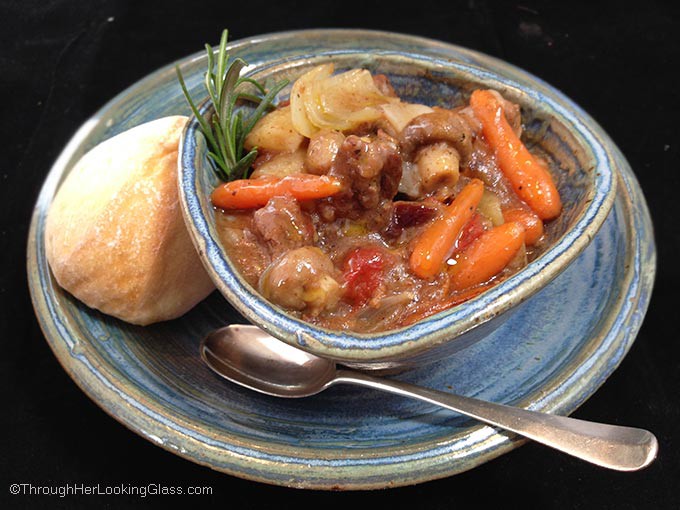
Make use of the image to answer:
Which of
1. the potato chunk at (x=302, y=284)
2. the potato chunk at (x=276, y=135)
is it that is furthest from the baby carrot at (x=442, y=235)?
the potato chunk at (x=276, y=135)

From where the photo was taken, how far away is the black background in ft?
7.03

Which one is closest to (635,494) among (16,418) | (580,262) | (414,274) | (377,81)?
(580,262)

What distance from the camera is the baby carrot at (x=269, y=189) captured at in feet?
6.48

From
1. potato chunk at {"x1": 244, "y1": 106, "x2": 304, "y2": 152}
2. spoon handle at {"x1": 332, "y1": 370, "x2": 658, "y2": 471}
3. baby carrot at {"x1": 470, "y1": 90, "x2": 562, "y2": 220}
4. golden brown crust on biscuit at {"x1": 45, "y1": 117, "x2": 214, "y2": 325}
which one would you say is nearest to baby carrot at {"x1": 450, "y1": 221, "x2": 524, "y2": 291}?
baby carrot at {"x1": 470, "y1": 90, "x2": 562, "y2": 220}

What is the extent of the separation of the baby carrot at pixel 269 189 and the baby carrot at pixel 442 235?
1.05 ft

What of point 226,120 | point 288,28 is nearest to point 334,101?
point 226,120

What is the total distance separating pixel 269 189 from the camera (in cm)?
201

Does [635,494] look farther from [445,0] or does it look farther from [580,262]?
[445,0]

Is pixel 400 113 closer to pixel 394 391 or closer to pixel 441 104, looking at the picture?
pixel 441 104

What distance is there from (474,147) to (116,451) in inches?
65.7

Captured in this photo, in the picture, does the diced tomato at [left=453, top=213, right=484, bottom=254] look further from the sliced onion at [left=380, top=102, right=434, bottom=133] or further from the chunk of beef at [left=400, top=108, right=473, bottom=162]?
the sliced onion at [left=380, top=102, right=434, bottom=133]

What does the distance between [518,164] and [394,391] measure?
89 centimetres

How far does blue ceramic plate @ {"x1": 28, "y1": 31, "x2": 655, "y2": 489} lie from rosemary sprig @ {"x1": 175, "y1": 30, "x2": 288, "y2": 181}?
0.61m

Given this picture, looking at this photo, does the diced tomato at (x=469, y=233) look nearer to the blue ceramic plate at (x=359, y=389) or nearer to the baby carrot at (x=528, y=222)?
the baby carrot at (x=528, y=222)
